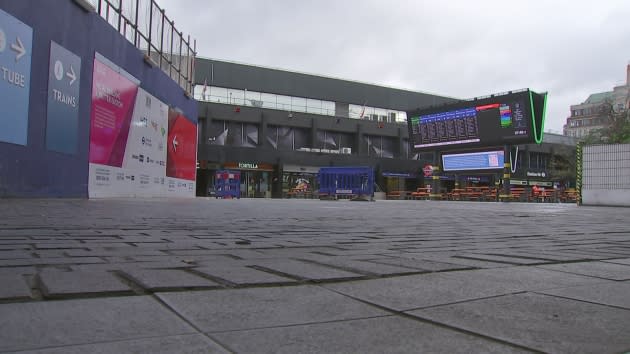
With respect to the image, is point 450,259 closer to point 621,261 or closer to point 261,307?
point 621,261

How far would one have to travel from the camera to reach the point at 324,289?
2369 mm

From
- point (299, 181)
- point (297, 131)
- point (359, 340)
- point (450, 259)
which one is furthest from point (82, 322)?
point (297, 131)

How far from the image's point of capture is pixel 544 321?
6.05 ft

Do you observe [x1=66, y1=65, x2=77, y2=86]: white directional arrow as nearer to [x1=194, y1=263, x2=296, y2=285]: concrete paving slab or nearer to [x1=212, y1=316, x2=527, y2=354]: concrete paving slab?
[x1=194, y1=263, x2=296, y2=285]: concrete paving slab

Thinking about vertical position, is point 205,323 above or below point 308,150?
below

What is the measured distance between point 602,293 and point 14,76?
32.7ft

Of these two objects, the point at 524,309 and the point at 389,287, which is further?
the point at 389,287

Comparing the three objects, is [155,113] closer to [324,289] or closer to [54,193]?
[54,193]

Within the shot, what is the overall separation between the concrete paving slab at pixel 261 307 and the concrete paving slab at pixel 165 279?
0.12 meters

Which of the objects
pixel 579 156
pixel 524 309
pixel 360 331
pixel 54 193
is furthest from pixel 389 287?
pixel 579 156

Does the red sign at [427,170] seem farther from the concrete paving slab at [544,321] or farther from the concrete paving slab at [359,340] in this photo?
the concrete paving slab at [359,340]

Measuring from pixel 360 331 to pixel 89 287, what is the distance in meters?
1.21

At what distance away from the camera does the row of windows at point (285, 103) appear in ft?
→ 154

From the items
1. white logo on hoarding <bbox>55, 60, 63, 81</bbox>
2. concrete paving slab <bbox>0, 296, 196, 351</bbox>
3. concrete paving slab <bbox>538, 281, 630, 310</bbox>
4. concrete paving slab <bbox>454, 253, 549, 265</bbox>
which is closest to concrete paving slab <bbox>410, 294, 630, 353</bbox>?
concrete paving slab <bbox>538, 281, 630, 310</bbox>
